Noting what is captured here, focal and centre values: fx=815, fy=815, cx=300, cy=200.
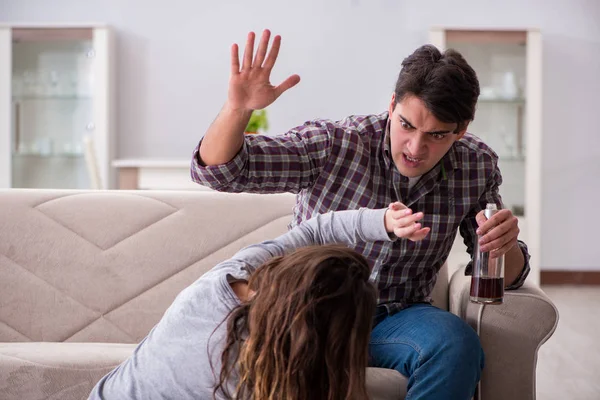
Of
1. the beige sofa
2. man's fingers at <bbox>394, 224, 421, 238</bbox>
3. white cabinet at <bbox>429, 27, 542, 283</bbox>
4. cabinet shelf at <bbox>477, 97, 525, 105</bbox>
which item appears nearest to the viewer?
man's fingers at <bbox>394, 224, 421, 238</bbox>

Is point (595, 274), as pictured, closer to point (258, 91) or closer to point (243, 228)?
point (243, 228)

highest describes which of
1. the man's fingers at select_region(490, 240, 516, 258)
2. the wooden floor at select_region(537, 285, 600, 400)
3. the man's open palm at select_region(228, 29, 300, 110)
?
the man's open palm at select_region(228, 29, 300, 110)

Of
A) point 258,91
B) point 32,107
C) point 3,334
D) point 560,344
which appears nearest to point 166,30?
point 32,107

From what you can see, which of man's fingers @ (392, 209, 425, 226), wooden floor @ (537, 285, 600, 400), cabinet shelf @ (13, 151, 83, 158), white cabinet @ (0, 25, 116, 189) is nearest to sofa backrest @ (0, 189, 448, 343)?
man's fingers @ (392, 209, 425, 226)

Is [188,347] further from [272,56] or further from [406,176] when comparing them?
[406,176]

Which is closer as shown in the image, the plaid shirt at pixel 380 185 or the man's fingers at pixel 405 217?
the man's fingers at pixel 405 217

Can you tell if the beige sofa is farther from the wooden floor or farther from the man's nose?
the wooden floor

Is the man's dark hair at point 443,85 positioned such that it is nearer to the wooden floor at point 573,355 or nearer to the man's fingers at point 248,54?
the man's fingers at point 248,54

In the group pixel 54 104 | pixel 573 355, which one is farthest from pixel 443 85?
pixel 54 104

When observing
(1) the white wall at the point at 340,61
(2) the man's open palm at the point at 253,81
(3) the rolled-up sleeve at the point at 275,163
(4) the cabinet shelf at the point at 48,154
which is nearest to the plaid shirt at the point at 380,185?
(3) the rolled-up sleeve at the point at 275,163

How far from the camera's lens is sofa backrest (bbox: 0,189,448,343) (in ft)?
7.41

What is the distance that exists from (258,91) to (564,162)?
174 inches

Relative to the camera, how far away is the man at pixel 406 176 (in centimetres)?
172

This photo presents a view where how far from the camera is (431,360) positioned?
173cm
